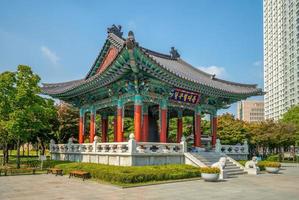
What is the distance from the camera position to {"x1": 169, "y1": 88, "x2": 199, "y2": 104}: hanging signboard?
945 inches

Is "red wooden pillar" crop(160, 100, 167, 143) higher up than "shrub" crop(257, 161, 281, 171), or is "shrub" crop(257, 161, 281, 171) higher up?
"red wooden pillar" crop(160, 100, 167, 143)

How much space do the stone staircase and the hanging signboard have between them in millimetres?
4142

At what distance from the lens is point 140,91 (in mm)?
22156

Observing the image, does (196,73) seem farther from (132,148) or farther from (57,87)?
(132,148)

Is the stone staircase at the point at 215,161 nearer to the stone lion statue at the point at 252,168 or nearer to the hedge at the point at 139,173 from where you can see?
the stone lion statue at the point at 252,168

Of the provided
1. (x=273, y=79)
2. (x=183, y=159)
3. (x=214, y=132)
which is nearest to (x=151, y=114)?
(x=214, y=132)

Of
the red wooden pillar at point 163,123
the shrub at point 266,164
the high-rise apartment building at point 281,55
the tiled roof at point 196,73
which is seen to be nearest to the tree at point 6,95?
the tiled roof at point 196,73

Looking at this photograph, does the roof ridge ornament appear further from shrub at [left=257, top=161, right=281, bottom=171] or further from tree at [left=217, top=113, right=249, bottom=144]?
tree at [left=217, top=113, right=249, bottom=144]

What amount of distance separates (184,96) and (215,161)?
5337mm

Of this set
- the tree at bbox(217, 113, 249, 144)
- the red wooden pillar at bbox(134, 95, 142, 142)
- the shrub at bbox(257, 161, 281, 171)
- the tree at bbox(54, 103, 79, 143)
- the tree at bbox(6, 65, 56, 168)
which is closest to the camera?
the red wooden pillar at bbox(134, 95, 142, 142)

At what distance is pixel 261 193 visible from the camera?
1387cm

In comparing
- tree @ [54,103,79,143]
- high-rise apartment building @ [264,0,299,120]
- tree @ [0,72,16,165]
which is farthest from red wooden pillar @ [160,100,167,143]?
high-rise apartment building @ [264,0,299,120]

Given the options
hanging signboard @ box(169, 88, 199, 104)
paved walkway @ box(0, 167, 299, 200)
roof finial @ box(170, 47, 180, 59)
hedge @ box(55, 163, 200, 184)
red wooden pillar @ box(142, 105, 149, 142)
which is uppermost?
roof finial @ box(170, 47, 180, 59)

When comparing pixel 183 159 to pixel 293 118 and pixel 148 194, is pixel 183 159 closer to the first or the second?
pixel 148 194
